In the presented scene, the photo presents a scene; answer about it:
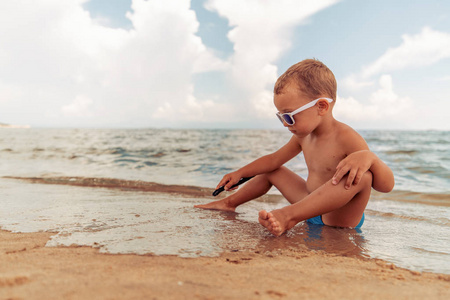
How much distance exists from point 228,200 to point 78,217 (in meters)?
1.32

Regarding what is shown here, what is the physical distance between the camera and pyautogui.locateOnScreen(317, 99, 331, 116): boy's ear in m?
2.25

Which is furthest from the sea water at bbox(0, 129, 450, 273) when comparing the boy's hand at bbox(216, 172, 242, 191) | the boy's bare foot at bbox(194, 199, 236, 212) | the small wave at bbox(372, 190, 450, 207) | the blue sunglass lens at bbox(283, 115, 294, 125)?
the blue sunglass lens at bbox(283, 115, 294, 125)

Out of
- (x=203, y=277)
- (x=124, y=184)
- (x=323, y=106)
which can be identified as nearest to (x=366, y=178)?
(x=323, y=106)

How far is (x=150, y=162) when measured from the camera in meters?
7.79

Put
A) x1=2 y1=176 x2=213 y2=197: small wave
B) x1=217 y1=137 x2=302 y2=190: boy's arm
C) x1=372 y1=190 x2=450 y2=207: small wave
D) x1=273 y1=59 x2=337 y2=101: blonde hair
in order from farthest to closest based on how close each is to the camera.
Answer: x1=2 y1=176 x2=213 y2=197: small wave → x1=372 y1=190 x2=450 y2=207: small wave → x1=217 y1=137 x2=302 y2=190: boy's arm → x1=273 y1=59 x2=337 y2=101: blonde hair

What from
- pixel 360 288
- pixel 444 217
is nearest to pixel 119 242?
pixel 360 288

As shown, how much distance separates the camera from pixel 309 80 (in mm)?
2229

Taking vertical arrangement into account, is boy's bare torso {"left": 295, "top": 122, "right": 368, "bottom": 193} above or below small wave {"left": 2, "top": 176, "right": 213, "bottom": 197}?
above

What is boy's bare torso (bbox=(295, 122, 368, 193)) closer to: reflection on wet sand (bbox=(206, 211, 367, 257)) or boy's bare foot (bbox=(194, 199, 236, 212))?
reflection on wet sand (bbox=(206, 211, 367, 257))

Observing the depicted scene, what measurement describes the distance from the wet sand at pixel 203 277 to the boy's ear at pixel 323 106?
104 cm

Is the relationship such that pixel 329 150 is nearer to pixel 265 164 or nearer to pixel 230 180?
pixel 265 164

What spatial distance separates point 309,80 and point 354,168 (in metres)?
0.69

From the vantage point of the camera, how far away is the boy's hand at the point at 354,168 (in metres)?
1.96

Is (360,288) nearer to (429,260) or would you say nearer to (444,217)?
(429,260)
